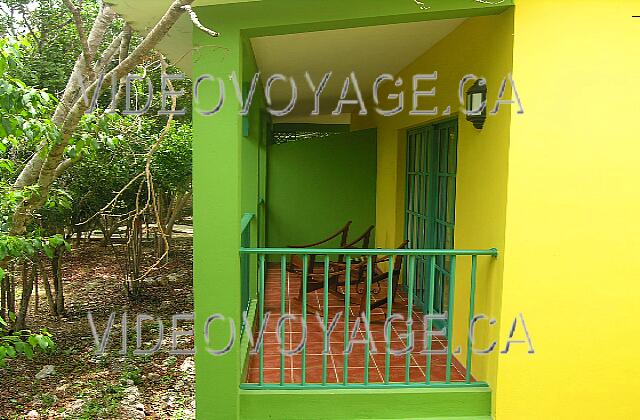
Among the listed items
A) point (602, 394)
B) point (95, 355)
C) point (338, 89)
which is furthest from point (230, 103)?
point (95, 355)

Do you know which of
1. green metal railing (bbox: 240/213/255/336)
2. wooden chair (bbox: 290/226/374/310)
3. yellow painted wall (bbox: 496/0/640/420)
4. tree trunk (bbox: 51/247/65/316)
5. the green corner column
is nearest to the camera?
the green corner column

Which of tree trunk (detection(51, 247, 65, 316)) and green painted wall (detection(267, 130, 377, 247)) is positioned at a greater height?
green painted wall (detection(267, 130, 377, 247))

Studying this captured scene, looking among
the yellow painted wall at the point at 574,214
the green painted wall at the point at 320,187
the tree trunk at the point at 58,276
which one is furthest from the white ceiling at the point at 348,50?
the tree trunk at the point at 58,276

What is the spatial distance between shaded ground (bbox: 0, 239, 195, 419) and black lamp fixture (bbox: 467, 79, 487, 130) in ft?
12.6

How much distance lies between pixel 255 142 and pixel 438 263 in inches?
105

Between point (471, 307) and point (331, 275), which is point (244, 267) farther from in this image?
point (471, 307)

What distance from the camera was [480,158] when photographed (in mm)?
3584

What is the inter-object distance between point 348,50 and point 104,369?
4.63m

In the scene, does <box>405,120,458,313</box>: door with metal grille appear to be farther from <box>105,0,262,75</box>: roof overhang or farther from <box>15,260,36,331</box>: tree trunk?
<box>15,260,36,331</box>: tree trunk

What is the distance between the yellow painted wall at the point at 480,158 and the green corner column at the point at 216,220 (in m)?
1.60

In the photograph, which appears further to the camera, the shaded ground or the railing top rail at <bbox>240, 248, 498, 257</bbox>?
the shaded ground

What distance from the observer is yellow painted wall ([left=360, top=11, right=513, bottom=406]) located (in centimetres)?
321

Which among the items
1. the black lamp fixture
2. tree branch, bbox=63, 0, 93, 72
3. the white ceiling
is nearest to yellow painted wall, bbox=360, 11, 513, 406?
the black lamp fixture

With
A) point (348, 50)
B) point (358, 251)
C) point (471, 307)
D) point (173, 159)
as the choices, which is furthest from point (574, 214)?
point (173, 159)
